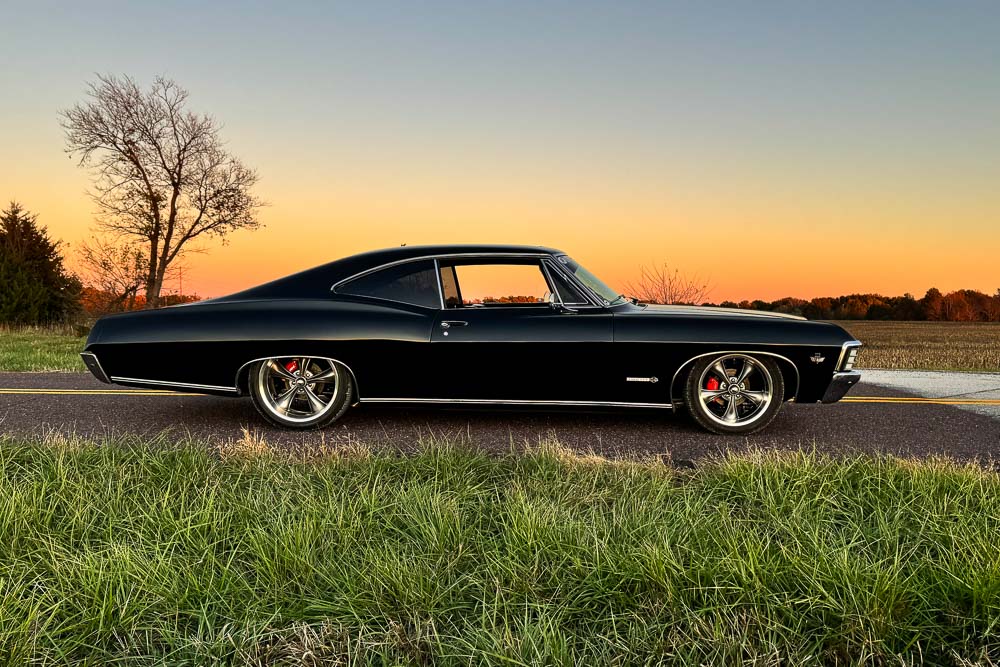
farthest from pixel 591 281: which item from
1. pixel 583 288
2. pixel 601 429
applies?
pixel 601 429

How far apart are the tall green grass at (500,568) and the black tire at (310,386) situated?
1609mm

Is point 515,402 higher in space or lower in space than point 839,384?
lower

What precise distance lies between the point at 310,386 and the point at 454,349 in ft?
3.84

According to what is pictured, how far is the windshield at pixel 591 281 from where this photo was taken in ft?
17.7

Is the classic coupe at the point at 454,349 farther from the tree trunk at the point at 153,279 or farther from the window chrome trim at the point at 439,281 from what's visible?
the tree trunk at the point at 153,279

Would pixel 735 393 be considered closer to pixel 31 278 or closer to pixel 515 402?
pixel 515 402

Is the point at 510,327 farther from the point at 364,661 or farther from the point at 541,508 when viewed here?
the point at 364,661

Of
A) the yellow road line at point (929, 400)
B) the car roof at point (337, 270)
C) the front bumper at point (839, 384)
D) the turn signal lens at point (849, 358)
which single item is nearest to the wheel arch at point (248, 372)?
the car roof at point (337, 270)

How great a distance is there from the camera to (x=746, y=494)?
3.51 m

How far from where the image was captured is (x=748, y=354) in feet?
16.9

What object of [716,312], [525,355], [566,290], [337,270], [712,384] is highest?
[337,270]

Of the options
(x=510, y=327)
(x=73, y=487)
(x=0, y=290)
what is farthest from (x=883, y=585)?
(x=0, y=290)

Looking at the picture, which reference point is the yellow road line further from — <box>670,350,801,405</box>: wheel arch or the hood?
<box>670,350,801,405</box>: wheel arch

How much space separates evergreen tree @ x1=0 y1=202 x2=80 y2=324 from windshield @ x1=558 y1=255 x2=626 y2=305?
94.9 feet
